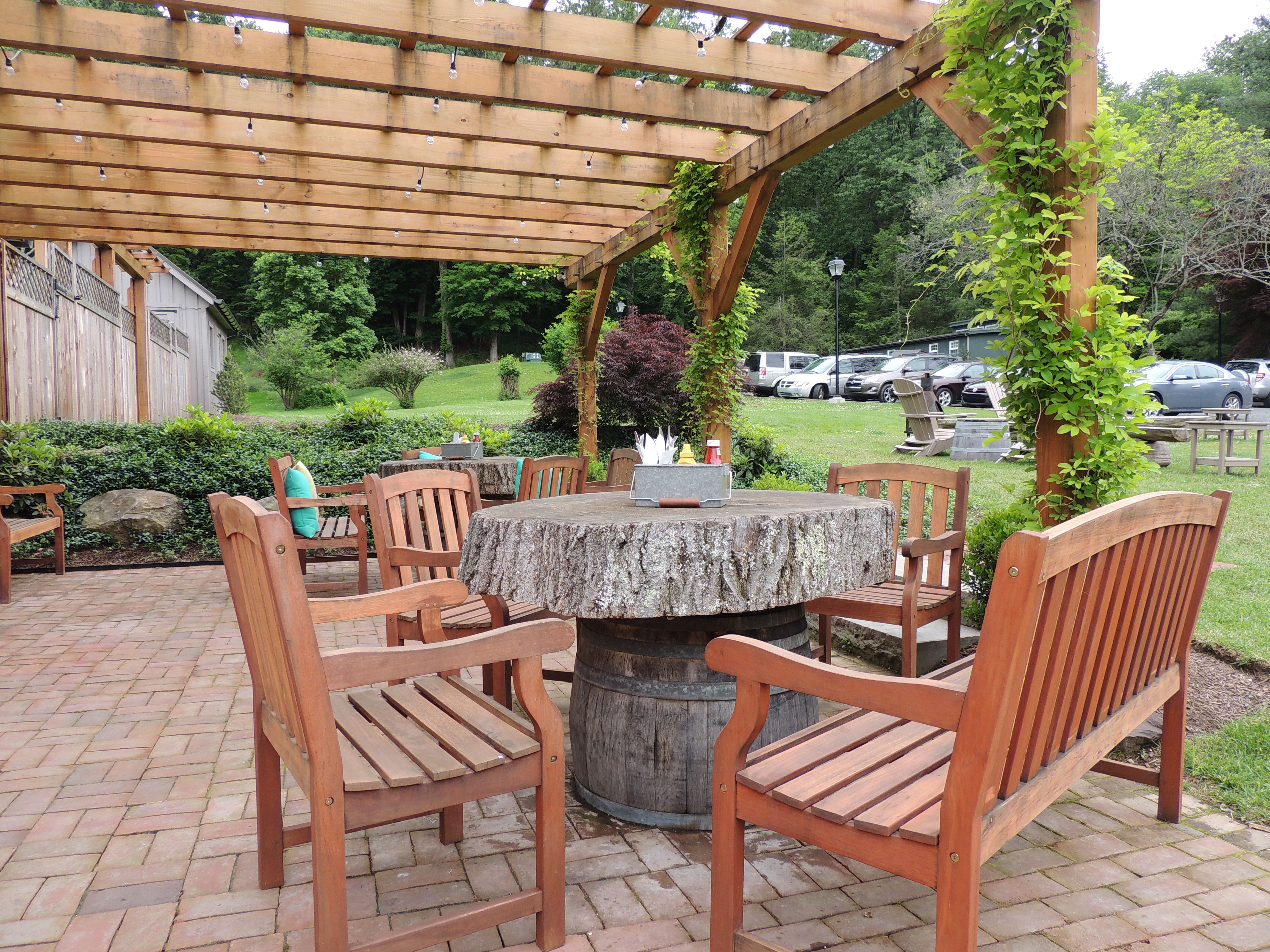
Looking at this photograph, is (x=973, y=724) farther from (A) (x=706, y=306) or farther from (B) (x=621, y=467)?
(A) (x=706, y=306)

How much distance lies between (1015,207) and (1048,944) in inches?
102

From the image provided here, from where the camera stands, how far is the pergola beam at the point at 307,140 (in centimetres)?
539

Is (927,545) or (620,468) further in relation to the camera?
(620,468)

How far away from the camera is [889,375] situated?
66.9 ft

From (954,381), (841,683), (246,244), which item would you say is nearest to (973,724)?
(841,683)

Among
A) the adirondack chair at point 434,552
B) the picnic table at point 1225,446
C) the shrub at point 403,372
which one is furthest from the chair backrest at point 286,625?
the shrub at point 403,372

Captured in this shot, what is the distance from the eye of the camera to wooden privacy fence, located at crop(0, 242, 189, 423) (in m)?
8.26

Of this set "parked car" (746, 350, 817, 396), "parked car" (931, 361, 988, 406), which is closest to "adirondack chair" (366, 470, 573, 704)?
"parked car" (931, 361, 988, 406)

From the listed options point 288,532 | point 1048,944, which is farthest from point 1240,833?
point 288,532

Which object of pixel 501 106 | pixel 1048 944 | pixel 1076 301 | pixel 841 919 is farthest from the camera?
pixel 501 106

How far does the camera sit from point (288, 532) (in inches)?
59.5

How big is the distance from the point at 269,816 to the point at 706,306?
5671 mm

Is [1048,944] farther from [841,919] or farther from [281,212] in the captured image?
[281,212]

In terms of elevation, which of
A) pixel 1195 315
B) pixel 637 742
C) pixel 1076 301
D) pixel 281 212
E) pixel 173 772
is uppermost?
pixel 1195 315
